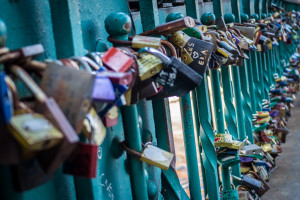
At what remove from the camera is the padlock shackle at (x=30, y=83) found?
590mm

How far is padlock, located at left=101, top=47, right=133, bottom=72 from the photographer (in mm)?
864

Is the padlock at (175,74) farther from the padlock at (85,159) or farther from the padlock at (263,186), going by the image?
the padlock at (263,186)

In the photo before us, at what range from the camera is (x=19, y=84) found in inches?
32.5

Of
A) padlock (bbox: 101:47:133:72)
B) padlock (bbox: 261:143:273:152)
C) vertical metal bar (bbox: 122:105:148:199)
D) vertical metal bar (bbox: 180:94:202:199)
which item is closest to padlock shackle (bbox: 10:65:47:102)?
padlock (bbox: 101:47:133:72)

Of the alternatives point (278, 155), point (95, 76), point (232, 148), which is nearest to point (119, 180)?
point (95, 76)

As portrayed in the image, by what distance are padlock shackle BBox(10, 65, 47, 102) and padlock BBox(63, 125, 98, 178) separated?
146mm

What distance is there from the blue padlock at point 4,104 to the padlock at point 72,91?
0.29 ft

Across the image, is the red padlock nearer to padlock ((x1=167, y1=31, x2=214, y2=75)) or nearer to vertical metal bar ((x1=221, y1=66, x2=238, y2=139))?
padlock ((x1=167, y1=31, x2=214, y2=75))

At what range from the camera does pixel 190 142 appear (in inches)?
67.0

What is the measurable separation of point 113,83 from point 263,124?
123 inches

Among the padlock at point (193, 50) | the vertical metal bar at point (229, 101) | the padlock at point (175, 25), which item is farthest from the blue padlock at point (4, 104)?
the vertical metal bar at point (229, 101)

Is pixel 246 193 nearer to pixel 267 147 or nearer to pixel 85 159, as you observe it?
pixel 267 147

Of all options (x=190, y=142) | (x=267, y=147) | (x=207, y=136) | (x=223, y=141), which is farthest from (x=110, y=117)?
(x=267, y=147)

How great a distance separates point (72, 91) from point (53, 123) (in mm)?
73
